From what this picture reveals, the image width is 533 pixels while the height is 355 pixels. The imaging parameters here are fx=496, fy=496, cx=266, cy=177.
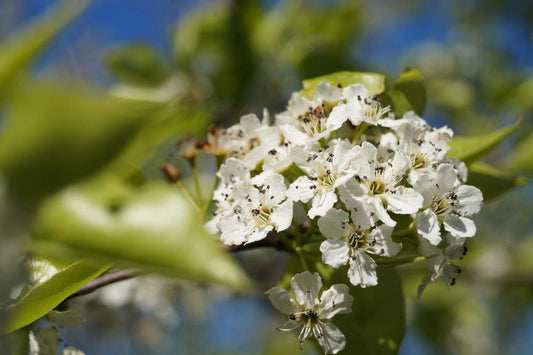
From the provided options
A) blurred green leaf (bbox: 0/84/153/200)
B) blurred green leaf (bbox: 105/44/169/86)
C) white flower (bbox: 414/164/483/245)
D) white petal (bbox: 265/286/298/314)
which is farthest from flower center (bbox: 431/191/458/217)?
blurred green leaf (bbox: 105/44/169/86)

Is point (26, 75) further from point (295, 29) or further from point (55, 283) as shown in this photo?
point (295, 29)

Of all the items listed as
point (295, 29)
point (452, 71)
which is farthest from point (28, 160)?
point (452, 71)

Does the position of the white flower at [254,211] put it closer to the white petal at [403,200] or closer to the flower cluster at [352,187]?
the flower cluster at [352,187]

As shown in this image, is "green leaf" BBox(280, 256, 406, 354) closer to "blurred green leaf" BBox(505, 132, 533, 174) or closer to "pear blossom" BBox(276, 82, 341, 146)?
"pear blossom" BBox(276, 82, 341, 146)

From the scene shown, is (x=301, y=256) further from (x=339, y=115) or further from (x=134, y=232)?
(x=134, y=232)

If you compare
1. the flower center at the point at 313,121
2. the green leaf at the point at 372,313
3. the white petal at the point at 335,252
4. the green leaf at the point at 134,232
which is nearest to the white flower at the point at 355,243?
the white petal at the point at 335,252

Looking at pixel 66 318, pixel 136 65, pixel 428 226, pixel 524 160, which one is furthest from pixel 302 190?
pixel 136 65
